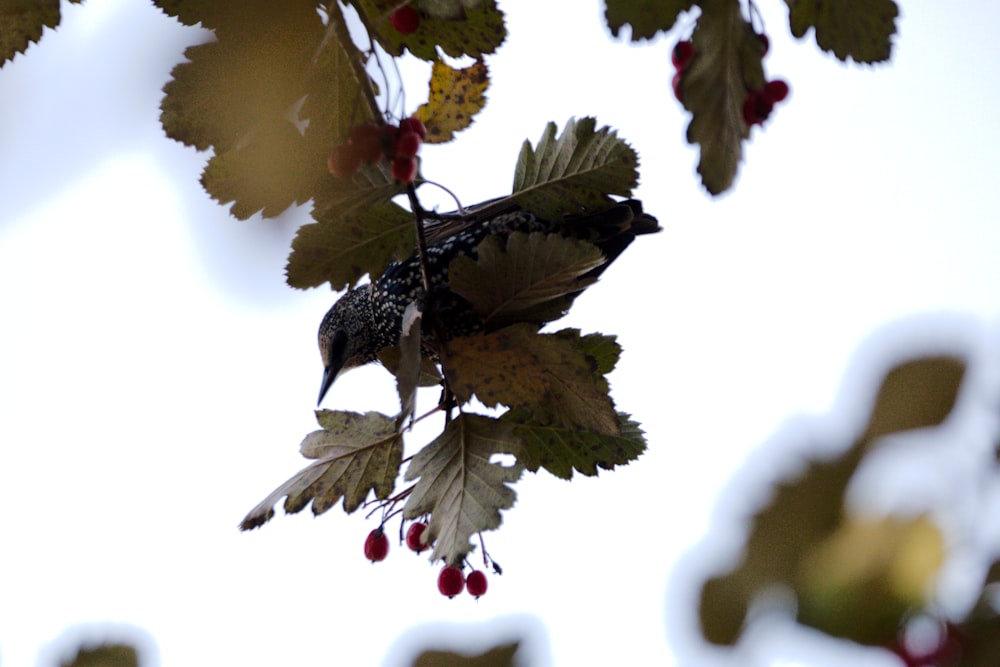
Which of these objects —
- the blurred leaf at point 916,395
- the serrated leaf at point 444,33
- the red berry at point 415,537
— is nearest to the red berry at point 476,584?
the red berry at point 415,537

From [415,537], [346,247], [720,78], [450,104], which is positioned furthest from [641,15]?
[415,537]

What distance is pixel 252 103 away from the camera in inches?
54.4

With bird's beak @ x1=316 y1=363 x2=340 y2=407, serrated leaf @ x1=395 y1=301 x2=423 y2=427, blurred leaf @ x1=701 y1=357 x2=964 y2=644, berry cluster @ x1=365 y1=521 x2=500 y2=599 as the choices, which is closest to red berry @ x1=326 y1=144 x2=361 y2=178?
serrated leaf @ x1=395 y1=301 x2=423 y2=427

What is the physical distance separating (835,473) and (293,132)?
107cm

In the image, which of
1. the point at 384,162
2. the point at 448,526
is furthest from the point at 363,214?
the point at 448,526

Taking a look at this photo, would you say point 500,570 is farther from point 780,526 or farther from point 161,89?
point 780,526

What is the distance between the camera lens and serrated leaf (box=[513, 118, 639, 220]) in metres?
1.46

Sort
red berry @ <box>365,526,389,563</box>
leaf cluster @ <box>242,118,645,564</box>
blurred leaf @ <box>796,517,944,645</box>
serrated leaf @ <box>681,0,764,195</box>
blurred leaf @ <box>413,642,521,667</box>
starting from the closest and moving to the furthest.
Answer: blurred leaf @ <box>796,517,944,645</box>
blurred leaf @ <box>413,642,521,667</box>
serrated leaf @ <box>681,0,764,195</box>
leaf cluster @ <box>242,118,645,564</box>
red berry @ <box>365,526,389,563</box>

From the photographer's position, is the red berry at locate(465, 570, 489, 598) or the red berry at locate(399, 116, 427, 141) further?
the red berry at locate(465, 570, 489, 598)

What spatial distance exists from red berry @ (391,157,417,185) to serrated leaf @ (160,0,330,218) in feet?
0.55

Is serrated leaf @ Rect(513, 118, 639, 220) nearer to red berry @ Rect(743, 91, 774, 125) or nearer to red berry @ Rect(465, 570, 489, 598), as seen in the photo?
red berry @ Rect(743, 91, 774, 125)

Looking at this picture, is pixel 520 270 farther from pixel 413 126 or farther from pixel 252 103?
pixel 252 103

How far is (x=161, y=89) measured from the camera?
1376 mm

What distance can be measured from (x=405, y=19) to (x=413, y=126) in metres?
0.15
